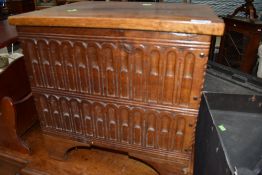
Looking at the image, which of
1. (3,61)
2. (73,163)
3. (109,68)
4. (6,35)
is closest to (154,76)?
(109,68)

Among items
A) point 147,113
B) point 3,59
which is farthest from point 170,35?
point 3,59

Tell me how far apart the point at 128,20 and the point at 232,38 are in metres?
1.69

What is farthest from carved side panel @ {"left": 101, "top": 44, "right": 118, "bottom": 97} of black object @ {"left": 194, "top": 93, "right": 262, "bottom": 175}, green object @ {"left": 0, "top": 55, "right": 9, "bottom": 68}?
green object @ {"left": 0, "top": 55, "right": 9, "bottom": 68}

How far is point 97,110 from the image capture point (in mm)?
931

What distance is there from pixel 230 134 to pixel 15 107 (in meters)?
1.00

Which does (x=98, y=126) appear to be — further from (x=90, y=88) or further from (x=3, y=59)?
(x=3, y=59)

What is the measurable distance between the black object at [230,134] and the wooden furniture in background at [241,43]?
4.11 ft

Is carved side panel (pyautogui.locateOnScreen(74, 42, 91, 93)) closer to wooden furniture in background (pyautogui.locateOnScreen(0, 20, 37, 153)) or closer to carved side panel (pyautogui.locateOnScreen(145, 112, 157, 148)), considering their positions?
carved side panel (pyautogui.locateOnScreen(145, 112, 157, 148))

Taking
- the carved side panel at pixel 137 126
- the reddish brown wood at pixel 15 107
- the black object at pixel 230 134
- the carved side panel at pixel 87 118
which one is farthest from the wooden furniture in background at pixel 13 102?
the black object at pixel 230 134

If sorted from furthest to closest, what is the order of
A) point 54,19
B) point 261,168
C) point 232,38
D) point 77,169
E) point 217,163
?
point 232,38
point 77,169
point 54,19
point 217,163
point 261,168

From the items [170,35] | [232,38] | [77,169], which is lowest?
[77,169]

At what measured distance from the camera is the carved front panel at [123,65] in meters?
0.73

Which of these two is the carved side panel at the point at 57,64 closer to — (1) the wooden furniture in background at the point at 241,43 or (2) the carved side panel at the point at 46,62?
(2) the carved side panel at the point at 46,62

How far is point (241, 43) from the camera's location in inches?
80.2
